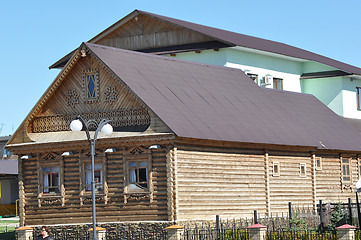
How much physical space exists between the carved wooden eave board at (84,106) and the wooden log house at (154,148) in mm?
49

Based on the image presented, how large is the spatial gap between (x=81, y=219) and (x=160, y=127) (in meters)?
6.15

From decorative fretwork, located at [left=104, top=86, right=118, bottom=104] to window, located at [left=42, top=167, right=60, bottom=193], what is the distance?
4206 mm

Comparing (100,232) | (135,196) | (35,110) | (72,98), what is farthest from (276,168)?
(35,110)

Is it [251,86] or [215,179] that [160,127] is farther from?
[251,86]

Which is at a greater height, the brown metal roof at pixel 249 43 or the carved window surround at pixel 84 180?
the brown metal roof at pixel 249 43

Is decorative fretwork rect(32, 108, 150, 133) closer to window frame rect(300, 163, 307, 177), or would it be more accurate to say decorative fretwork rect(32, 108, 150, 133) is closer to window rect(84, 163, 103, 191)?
window rect(84, 163, 103, 191)

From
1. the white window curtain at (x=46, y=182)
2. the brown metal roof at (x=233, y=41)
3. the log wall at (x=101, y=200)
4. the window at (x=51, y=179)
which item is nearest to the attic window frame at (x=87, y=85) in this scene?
the log wall at (x=101, y=200)

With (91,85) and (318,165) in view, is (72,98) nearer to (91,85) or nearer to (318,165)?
(91,85)

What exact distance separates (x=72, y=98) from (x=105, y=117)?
7.28ft

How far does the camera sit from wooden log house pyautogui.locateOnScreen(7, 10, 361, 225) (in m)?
38.3

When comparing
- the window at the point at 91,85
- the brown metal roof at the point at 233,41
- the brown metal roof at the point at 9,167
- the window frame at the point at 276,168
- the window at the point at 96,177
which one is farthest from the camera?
the brown metal roof at the point at 9,167

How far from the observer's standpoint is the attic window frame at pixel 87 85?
40.6 m

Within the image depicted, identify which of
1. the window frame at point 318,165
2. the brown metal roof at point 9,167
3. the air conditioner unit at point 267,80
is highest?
the air conditioner unit at point 267,80

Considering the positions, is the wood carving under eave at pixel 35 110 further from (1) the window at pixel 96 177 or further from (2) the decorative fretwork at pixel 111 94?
(1) the window at pixel 96 177
